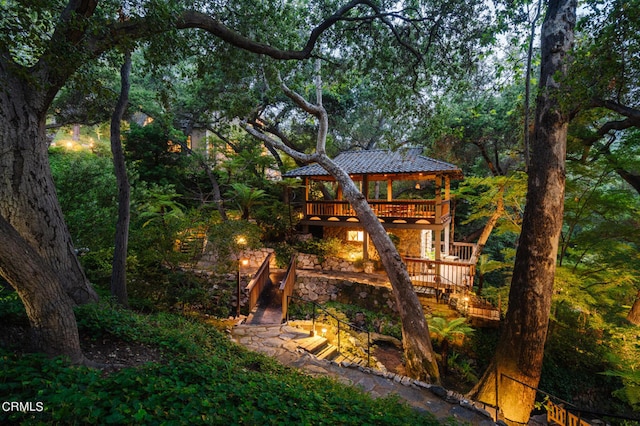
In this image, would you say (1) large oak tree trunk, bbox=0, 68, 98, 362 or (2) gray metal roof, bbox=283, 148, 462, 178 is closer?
(1) large oak tree trunk, bbox=0, 68, 98, 362

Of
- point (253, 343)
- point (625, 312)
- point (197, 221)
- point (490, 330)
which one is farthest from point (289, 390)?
point (625, 312)

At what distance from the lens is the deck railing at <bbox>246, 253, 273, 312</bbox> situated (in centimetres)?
982

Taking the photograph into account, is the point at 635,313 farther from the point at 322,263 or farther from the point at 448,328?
the point at 322,263

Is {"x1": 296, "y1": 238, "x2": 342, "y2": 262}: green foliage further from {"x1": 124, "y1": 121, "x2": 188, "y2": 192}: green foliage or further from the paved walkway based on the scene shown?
{"x1": 124, "y1": 121, "x2": 188, "y2": 192}: green foliage

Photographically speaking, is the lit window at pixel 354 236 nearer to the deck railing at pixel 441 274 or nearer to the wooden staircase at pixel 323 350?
the deck railing at pixel 441 274

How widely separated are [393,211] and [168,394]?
40.5 feet

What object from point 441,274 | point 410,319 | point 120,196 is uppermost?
point 120,196

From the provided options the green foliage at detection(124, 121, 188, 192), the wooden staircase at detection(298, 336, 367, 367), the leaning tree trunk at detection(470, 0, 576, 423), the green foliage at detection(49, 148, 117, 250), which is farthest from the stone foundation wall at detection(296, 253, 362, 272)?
the leaning tree trunk at detection(470, 0, 576, 423)

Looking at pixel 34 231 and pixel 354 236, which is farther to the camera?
pixel 354 236

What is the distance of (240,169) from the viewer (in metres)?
15.8

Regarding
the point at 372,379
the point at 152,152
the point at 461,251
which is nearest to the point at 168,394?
the point at 372,379

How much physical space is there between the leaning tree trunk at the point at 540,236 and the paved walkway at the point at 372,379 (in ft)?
3.97

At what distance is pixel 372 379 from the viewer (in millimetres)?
6176

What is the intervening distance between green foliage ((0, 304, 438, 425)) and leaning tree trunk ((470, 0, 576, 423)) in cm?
305
